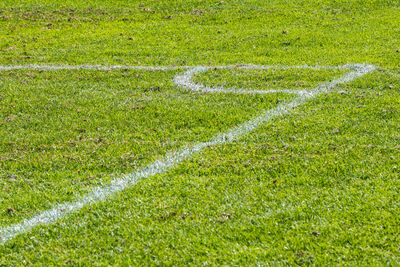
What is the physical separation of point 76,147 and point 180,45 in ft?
14.3

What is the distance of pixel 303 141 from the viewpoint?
4926 millimetres

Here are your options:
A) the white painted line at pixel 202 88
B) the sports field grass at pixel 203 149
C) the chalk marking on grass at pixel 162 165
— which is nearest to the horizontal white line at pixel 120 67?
the sports field grass at pixel 203 149

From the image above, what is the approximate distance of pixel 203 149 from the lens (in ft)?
16.2

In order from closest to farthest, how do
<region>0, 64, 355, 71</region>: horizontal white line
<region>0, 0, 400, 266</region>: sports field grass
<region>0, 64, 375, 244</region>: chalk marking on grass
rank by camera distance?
<region>0, 0, 400, 266</region>: sports field grass, <region>0, 64, 375, 244</region>: chalk marking on grass, <region>0, 64, 355, 71</region>: horizontal white line

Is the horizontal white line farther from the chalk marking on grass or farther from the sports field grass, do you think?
the chalk marking on grass

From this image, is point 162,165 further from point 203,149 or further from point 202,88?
point 202,88

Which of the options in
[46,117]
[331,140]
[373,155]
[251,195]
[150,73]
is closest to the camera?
[251,195]

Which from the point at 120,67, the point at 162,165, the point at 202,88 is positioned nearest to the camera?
the point at 162,165

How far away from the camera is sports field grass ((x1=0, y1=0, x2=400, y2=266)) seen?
350cm

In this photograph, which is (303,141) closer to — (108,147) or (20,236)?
(108,147)

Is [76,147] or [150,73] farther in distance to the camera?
[150,73]

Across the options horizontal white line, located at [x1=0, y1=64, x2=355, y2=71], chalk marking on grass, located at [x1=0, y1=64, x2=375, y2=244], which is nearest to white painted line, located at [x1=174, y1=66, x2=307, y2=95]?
chalk marking on grass, located at [x1=0, y1=64, x2=375, y2=244]

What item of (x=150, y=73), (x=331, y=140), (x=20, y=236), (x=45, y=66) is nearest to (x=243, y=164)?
Result: (x=331, y=140)

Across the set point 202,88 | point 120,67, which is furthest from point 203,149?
point 120,67
